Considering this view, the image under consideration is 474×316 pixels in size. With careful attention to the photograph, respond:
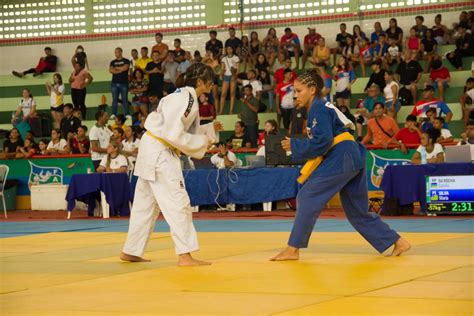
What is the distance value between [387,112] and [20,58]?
13.9 m

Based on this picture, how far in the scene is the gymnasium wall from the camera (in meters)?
27.0

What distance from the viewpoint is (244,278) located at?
7.93m

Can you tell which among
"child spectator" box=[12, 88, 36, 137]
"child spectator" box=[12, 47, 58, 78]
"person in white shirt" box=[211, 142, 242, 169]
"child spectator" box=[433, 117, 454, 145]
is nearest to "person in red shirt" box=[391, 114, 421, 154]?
"child spectator" box=[433, 117, 454, 145]

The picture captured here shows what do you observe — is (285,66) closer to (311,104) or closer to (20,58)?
Answer: (20,58)

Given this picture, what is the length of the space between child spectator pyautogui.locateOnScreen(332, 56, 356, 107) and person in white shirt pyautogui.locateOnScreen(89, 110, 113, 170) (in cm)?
559

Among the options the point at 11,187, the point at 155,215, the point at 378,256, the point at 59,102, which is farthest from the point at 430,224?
the point at 59,102

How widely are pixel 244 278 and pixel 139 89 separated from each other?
18089 millimetres

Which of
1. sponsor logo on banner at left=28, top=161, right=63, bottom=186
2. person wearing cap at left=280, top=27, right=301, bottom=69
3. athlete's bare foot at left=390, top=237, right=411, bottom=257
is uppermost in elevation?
person wearing cap at left=280, top=27, right=301, bottom=69

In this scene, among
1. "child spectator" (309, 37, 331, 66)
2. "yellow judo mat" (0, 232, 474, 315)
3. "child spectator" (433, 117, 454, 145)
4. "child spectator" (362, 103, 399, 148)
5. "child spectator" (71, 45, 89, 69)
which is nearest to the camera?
"yellow judo mat" (0, 232, 474, 315)

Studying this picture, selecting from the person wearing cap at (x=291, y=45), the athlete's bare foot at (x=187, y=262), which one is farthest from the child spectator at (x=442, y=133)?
the athlete's bare foot at (x=187, y=262)

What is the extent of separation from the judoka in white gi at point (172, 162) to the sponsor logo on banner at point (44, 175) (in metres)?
13.5

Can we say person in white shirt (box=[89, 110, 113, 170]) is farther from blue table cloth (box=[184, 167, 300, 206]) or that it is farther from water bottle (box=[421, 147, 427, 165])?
water bottle (box=[421, 147, 427, 165])

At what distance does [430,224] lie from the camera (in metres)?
14.8

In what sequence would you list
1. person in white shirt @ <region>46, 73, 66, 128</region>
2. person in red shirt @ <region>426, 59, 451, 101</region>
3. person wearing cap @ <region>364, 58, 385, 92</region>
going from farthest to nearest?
person in white shirt @ <region>46, 73, 66, 128</region>
person wearing cap @ <region>364, 58, 385, 92</region>
person in red shirt @ <region>426, 59, 451, 101</region>
